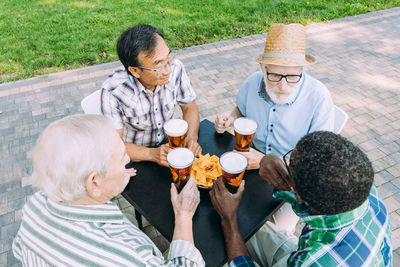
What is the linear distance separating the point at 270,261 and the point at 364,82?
453cm

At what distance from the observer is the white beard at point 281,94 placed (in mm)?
2178

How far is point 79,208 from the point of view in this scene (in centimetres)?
130

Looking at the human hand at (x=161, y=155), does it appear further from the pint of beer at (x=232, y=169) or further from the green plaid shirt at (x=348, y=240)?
the green plaid shirt at (x=348, y=240)

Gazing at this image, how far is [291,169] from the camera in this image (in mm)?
1355

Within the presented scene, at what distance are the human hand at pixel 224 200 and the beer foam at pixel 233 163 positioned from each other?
0.56ft

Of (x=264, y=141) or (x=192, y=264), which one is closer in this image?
(x=192, y=264)

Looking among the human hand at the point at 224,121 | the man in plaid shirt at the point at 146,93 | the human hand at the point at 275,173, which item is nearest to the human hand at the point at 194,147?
the man in plaid shirt at the point at 146,93

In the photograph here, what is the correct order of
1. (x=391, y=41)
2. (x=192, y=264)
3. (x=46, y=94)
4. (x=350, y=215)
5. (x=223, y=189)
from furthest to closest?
(x=391, y=41) < (x=46, y=94) < (x=223, y=189) < (x=192, y=264) < (x=350, y=215)

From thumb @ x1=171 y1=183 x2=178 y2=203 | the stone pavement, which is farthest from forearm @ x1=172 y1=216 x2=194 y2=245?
the stone pavement

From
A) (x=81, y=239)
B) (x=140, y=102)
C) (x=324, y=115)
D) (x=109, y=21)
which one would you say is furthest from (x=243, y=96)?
(x=109, y=21)

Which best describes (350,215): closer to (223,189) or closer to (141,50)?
(223,189)

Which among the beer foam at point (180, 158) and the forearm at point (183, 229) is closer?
the forearm at point (183, 229)

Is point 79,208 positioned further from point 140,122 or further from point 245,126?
point 140,122

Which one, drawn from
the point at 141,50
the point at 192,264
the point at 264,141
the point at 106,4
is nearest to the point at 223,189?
the point at 192,264
